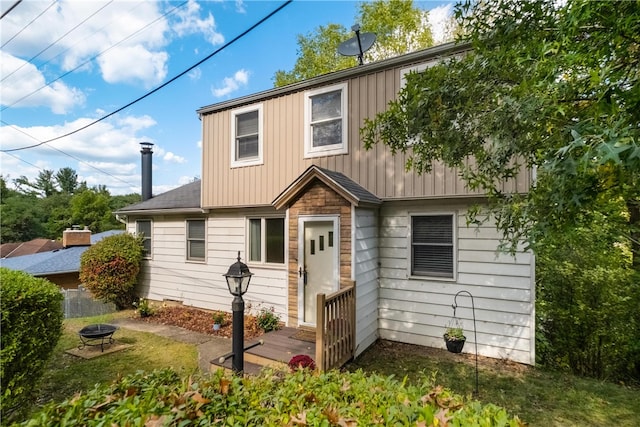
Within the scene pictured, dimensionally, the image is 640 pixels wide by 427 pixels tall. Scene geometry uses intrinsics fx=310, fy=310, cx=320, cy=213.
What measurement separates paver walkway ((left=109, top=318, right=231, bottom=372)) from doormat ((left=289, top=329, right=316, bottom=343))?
1.36 metres

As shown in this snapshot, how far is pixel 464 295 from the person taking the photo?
5.80 meters

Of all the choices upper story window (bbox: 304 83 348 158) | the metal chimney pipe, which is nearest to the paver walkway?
upper story window (bbox: 304 83 348 158)

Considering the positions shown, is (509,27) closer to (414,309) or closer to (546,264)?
(414,309)

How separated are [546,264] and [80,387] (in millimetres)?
9131

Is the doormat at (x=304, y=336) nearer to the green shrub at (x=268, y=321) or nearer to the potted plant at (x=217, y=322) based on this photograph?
the green shrub at (x=268, y=321)

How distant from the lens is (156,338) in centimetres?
670

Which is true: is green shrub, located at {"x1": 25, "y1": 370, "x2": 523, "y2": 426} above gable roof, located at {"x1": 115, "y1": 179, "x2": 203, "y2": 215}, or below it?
below

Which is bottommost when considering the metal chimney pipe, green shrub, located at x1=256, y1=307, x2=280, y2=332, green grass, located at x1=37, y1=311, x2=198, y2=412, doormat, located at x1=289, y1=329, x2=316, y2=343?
green grass, located at x1=37, y1=311, x2=198, y2=412

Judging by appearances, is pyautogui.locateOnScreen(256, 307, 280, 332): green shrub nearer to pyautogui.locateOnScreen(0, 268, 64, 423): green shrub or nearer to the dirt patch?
the dirt patch

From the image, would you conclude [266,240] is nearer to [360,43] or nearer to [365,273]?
[365,273]

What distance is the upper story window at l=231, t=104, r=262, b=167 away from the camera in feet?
25.2

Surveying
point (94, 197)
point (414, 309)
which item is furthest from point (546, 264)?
point (94, 197)

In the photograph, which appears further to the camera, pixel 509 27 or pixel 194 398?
pixel 509 27

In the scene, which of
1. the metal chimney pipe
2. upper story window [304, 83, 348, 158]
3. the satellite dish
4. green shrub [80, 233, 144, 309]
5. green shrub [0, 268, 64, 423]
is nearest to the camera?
green shrub [0, 268, 64, 423]
